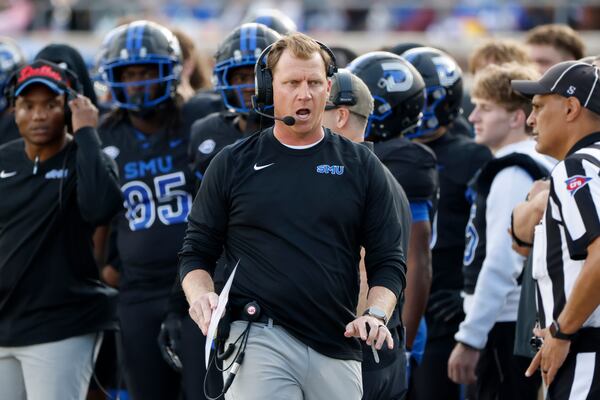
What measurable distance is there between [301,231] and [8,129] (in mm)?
4335

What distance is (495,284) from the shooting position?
5.61 meters

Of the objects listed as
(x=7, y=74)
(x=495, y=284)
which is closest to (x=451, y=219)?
(x=495, y=284)

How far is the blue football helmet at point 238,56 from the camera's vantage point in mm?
6023

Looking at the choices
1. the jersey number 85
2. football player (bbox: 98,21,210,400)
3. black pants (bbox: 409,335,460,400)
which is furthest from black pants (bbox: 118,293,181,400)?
black pants (bbox: 409,335,460,400)

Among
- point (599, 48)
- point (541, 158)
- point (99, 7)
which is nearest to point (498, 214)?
point (541, 158)

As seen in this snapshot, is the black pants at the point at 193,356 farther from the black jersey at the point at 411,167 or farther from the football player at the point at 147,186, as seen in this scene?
the black jersey at the point at 411,167

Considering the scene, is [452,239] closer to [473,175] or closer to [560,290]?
[473,175]

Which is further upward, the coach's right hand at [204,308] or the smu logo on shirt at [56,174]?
the coach's right hand at [204,308]

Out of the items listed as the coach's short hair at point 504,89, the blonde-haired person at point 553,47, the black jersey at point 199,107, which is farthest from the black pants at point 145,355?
the blonde-haired person at point 553,47

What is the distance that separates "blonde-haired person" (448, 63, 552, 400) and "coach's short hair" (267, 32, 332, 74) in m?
1.77

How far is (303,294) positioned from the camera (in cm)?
Answer: 399

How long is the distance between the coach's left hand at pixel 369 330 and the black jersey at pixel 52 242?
200 cm

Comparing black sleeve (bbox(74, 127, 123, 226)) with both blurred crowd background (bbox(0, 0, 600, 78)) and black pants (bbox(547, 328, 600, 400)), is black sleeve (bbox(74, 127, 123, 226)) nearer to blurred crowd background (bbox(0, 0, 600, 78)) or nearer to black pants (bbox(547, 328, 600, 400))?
black pants (bbox(547, 328, 600, 400))

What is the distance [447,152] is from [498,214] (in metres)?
0.88
